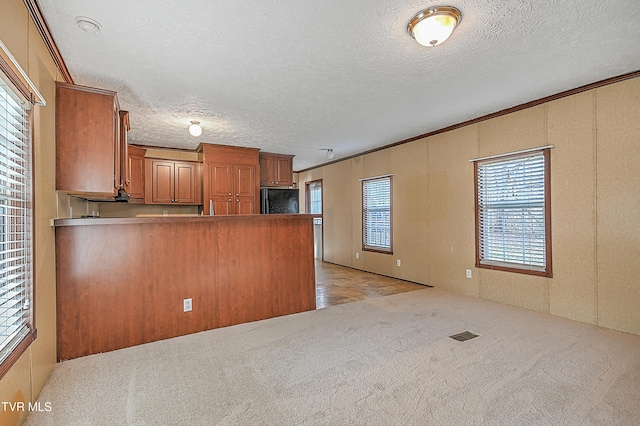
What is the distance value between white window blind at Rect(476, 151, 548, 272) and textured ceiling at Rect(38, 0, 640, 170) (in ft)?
2.51

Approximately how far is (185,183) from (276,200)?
1.74m

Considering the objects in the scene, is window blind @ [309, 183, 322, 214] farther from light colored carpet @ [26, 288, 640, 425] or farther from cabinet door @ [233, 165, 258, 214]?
light colored carpet @ [26, 288, 640, 425]

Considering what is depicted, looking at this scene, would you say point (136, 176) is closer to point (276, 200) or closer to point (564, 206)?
point (276, 200)

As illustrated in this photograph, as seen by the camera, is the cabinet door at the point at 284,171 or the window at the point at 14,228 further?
the cabinet door at the point at 284,171

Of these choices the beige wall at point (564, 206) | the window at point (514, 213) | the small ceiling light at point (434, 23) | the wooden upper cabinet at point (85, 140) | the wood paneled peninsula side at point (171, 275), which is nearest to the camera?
the small ceiling light at point (434, 23)

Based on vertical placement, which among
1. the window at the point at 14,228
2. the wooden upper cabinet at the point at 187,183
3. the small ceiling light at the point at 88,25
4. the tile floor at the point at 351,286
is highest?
the small ceiling light at the point at 88,25

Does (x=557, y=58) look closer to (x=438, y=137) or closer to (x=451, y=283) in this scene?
(x=438, y=137)

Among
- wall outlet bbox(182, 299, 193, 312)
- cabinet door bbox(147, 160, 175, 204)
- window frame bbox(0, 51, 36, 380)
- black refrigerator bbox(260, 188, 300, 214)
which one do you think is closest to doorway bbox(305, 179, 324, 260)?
black refrigerator bbox(260, 188, 300, 214)

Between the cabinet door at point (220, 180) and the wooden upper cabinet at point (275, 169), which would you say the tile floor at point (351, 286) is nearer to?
the wooden upper cabinet at point (275, 169)

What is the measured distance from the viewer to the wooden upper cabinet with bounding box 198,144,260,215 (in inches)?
222

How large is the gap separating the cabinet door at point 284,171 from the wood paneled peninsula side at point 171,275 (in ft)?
9.74

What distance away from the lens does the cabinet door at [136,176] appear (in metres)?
5.43

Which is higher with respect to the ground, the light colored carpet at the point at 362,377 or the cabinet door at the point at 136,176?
the cabinet door at the point at 136,176

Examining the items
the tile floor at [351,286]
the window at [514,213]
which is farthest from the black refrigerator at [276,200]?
the window at [514,213]
